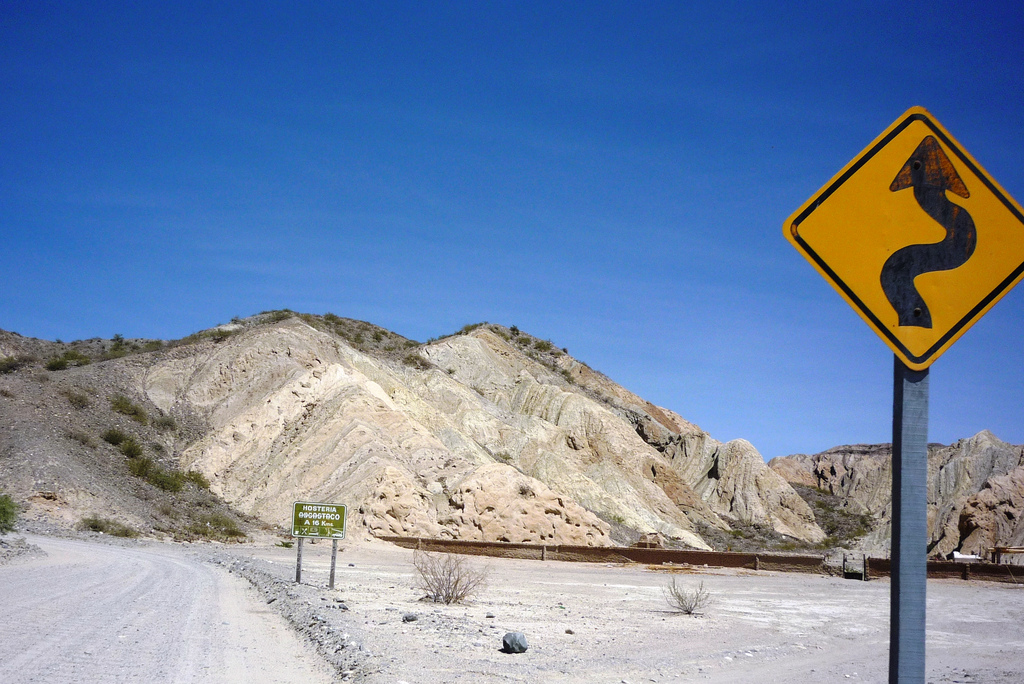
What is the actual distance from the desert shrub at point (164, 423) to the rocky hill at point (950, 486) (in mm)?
40519

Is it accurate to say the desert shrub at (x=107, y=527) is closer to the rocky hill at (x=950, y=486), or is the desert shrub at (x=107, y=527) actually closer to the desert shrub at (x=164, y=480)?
the desert shrub at (x=164, y=480)

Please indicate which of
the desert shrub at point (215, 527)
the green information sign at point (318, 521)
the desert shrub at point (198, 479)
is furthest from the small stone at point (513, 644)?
the desert shrub at point (198, 479)

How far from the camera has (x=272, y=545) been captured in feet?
118

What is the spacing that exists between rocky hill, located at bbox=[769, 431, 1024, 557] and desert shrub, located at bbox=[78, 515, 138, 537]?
1172 inches

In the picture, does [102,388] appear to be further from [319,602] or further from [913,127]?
[913,127]

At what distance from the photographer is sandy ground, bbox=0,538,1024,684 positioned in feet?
32.4

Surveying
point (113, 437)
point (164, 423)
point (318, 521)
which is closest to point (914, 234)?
point (318, 521)

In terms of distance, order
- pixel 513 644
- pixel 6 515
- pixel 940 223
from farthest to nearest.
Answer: pixel 6 515 < pixel 513 644 < pixel 940 223

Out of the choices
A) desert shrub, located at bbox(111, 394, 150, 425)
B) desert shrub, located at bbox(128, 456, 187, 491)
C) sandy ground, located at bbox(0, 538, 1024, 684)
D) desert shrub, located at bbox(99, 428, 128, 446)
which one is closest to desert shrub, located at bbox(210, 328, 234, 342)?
desert shrub, located at bbox(111, 394, 150, 425)

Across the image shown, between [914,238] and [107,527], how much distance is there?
38.2 metres

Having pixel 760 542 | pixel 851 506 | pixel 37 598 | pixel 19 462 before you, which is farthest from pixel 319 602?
pixel 851 506

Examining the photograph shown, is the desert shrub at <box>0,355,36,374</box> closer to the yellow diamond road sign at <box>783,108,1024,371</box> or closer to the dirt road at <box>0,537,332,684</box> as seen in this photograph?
the dirt road at <box>0,537,332,684</box>

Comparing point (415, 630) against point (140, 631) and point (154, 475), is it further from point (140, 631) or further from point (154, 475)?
point (154, 475)

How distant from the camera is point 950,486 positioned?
75688 millimetres
